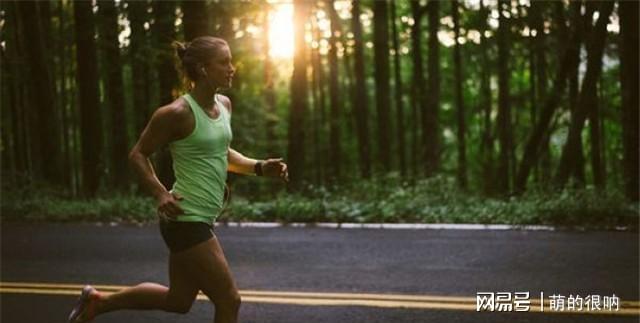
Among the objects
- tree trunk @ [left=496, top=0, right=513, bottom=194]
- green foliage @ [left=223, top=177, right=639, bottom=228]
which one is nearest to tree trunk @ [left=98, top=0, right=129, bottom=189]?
green foliage @ [left=223, top=177, right=639, bottom=228]

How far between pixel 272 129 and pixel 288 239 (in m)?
21.3

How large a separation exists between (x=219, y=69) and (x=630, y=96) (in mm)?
10554

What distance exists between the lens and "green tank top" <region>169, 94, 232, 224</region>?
410 cm

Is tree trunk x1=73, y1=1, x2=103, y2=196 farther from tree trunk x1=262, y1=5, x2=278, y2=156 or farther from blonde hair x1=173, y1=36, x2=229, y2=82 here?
blonde hair x1=173, y1=36, x2=229, y2=82

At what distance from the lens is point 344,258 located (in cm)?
852

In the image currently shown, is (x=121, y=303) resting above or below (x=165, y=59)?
below

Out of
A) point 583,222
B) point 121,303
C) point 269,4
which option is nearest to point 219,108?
point 121,303

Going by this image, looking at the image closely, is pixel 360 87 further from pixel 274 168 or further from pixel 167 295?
pixel 167 295

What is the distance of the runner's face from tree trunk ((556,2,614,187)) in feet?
36.5

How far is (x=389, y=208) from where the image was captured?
38.3 feet

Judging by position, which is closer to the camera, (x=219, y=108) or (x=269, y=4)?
(x=219, y=108)

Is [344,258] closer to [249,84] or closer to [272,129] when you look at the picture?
[249,84]

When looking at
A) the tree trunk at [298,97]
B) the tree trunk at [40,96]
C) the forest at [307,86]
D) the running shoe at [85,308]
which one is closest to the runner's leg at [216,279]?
the running shoe at [85,308]

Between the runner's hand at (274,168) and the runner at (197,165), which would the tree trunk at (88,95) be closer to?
the runner's hand at (274,168)
